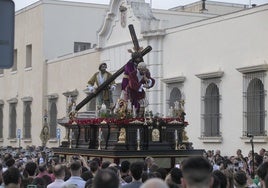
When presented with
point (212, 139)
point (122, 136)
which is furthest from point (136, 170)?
point (212, 139)

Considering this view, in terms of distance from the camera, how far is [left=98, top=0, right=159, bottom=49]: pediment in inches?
1268

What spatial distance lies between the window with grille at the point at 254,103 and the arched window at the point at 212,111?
1.80 m

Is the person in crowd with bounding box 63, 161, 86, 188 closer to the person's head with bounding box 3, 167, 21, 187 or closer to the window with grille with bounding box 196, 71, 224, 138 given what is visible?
the person's head with bounding box 3, 167, 21, 187

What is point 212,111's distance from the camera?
27.4m

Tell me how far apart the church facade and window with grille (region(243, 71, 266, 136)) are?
0.03 m

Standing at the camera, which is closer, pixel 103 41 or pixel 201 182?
pixel 201 182

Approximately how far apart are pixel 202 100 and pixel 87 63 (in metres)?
12.0

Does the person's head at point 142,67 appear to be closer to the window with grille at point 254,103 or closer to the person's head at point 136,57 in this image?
the person's head at point 136,57

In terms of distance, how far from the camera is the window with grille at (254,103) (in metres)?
24.6

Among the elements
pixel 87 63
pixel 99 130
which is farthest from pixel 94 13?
pixel 99 130

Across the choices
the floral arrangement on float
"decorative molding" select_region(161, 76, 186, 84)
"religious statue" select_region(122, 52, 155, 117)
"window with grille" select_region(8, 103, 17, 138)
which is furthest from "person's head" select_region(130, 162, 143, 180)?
"window with grille" select_region(8, 103, 17, 138)

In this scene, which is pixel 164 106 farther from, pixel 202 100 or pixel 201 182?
pixel 201 182

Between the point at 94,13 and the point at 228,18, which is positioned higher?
the point at 94,13

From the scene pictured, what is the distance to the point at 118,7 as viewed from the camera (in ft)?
114
